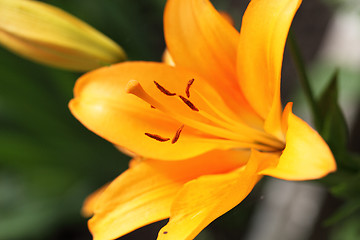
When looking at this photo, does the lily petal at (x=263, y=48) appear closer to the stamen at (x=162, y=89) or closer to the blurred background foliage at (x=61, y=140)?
the stamen at (x=162, y=89)

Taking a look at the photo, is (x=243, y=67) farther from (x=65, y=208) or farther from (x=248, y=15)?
(x=65, y=208)

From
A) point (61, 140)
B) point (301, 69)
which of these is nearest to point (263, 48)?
point (301, 69)

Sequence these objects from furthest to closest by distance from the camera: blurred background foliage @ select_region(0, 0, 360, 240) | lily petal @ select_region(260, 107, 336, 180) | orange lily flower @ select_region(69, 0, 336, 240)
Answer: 1. blurred background foliage @ select_region(0, 0, 360, 240)
2. orange lily flower @ select_region(69, 0, 336, 240)
3. lily petal @ select_region(260, 107, 336, 180)

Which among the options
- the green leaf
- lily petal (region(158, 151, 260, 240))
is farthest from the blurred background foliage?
lily petal (region(158, 151, 260, 240))

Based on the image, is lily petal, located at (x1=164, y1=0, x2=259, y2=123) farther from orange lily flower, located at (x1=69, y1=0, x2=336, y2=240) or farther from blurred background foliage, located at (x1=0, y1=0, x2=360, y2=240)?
blurred background foliage, located at (x1=0, y1=0, x2=360, y2=240)

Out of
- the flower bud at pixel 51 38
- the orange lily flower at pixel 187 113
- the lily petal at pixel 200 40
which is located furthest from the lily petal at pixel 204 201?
the flower bud at pixel 51 38

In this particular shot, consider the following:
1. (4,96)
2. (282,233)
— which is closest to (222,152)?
(4,96)

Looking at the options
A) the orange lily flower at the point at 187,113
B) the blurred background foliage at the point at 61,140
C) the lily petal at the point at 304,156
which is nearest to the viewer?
the lily petal at the point at 304,156

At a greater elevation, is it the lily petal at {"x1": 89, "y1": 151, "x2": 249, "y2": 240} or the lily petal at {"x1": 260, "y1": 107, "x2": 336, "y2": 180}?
the lily petal at {"x1": 260, "y1": 107, "x2": 336, "y2": 180}
